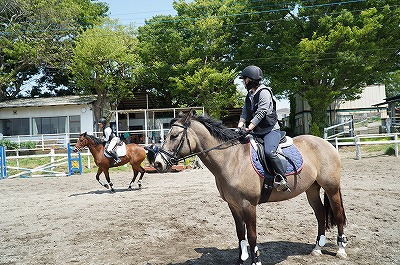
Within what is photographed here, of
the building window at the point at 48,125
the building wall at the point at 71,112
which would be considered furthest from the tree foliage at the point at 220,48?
the building window at the point at 48,125

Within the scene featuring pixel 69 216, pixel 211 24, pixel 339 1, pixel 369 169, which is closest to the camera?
pixel 69 216

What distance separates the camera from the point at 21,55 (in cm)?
3152

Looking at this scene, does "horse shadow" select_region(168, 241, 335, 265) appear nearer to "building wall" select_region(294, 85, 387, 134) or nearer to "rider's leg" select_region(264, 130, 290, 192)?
"rider's leg" select_region(264, 130, 290, 192)

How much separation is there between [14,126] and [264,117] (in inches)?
1291

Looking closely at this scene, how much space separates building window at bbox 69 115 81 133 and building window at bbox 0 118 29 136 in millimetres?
4364

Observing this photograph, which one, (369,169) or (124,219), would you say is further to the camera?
(369,169)

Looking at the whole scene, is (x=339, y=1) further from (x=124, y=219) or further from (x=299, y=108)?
(x=124, y=219)

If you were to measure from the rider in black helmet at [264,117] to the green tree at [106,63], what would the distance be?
2701 cm

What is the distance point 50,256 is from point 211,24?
26804 millimetres

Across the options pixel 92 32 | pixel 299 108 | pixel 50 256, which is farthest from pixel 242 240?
pixel 299 108

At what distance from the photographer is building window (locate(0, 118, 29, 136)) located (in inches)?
1238

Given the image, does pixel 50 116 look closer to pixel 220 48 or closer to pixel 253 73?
pixel 220 48

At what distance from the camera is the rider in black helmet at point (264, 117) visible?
4664 mm

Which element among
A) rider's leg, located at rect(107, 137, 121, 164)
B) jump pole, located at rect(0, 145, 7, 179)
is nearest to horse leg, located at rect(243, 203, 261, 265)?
rider's leg, located at rect(107, 137, 121, 164)
